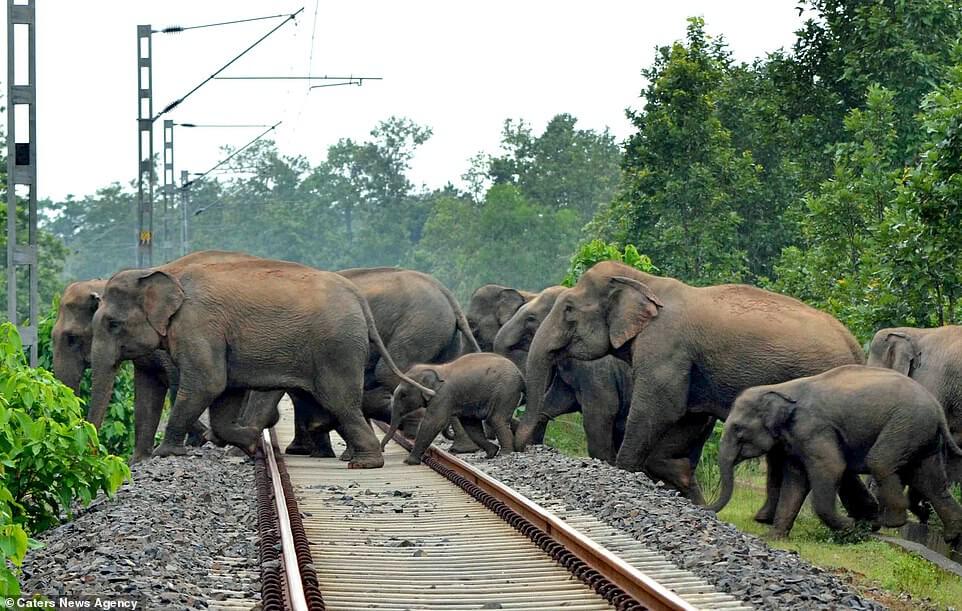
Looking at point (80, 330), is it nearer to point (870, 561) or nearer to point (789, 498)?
point (789, 498)

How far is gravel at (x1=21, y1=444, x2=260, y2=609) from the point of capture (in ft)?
27.2

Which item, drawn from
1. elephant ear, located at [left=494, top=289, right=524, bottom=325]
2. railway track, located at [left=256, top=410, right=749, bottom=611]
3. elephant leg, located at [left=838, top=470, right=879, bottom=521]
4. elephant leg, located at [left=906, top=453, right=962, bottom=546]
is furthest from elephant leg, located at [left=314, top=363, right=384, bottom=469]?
elephant ear, located at [left=494, top=289, right=524, bottom=325]

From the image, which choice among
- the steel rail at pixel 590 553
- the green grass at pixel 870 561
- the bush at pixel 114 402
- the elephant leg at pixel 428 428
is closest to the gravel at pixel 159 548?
the steel rail at pixel 590 553

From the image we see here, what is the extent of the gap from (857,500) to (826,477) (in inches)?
54.9

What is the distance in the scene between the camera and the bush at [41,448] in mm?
10555

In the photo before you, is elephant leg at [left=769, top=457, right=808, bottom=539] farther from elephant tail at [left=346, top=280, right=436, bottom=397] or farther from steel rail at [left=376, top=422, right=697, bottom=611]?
elephant tail at [left=346, top=280, right=436, bottom=397]

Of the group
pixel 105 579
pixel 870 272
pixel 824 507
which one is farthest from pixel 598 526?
pixel 870 272

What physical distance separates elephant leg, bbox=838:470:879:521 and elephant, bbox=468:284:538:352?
9.34 meters

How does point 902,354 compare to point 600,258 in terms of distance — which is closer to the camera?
point 902,354

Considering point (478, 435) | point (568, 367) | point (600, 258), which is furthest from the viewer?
point (600, 258)

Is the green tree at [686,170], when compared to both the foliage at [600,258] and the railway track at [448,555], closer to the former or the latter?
the foliage at [600,258]

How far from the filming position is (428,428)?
1722 cm

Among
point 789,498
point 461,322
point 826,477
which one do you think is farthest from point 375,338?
point 826,477

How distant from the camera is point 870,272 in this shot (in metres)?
20.8
